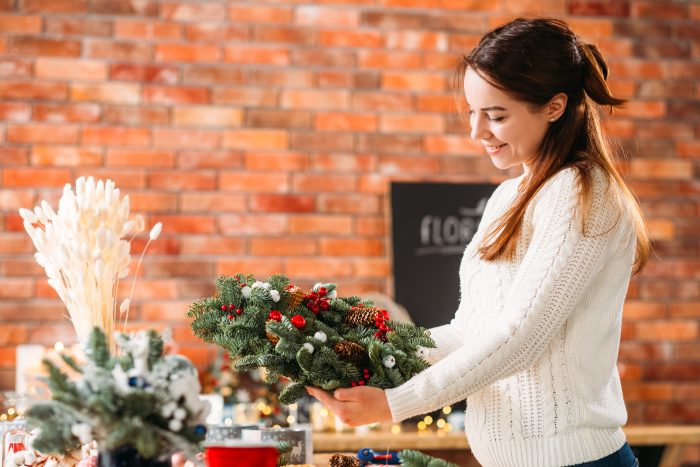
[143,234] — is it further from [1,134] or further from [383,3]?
[383,3]

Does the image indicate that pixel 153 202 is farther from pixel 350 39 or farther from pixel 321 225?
pixel 350 39

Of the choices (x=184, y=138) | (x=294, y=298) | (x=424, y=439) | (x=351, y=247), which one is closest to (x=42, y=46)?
(x=184, y=138)

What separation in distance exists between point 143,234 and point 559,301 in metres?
2.45

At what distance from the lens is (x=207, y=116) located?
3.75m

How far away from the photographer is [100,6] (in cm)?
370

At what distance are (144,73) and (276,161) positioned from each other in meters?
0.65

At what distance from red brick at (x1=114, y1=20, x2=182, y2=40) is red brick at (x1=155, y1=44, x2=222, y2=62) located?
0.04m

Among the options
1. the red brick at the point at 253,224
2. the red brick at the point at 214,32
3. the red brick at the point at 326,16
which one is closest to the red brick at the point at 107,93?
the red brick at the point at 214,32

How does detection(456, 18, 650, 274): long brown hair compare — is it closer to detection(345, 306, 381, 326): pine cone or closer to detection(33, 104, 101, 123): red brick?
detection(345, 306, 381, 326): pine cone

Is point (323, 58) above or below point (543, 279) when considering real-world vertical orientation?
above


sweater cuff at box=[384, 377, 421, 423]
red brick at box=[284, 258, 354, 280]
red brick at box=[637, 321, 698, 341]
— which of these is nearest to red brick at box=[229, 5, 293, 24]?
red brick at box=[284, 258, 354, 280]

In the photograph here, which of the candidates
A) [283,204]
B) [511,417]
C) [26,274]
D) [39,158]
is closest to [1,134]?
[39,158]

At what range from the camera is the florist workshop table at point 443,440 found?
3.40 metres

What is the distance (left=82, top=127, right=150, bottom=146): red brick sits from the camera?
367 centimetres
